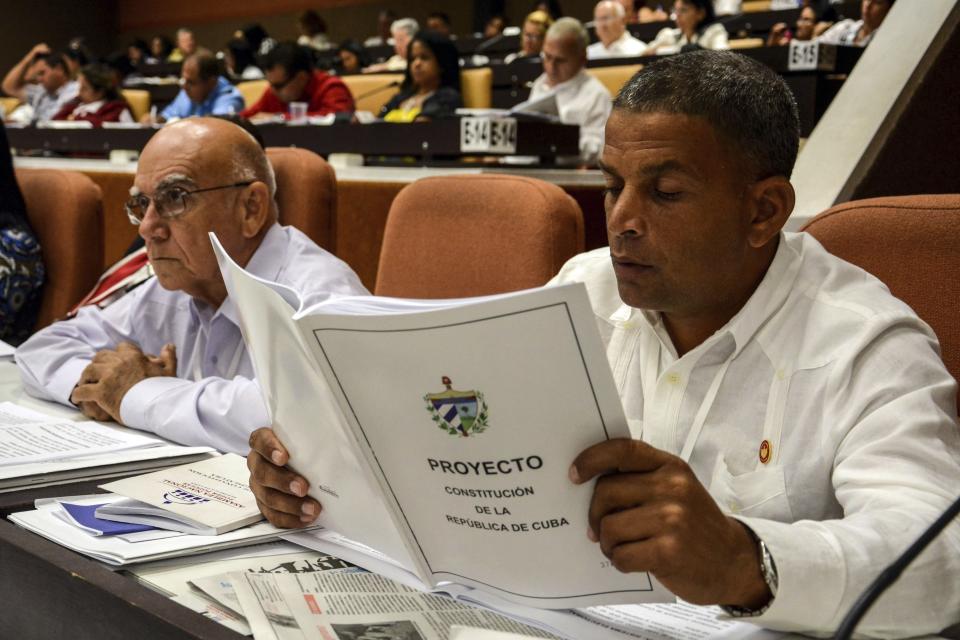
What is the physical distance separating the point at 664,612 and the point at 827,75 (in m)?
2.99

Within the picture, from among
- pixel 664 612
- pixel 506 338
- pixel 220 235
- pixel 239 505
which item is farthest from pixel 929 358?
pixel 220 235

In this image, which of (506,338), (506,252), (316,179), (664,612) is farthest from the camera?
(316,179)

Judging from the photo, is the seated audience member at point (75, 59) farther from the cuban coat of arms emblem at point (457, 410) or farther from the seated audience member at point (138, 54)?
the cuban coat of arms emblem at point (457, 410)

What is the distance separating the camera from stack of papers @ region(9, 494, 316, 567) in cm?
93

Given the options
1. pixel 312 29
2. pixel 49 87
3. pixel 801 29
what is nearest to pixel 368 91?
pixel 801 29

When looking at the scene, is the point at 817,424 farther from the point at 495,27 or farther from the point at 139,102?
the point at 495,27

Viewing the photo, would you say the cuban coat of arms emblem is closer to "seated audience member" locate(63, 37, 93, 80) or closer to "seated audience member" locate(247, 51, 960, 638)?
"seated audience member" locate(247, 51, 960, 638)

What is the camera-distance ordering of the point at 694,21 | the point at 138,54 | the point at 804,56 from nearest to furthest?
the point at 804,56
the point at 694,21
the point at 138,54

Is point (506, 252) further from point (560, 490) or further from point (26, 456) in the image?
Result: point (560, 490)

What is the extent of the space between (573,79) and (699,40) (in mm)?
1542

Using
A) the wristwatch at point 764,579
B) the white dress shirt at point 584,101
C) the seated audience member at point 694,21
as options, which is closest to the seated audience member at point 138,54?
the seated audience member at point 694,21

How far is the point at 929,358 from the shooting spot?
97cm

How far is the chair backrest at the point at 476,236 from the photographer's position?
66.8 inches

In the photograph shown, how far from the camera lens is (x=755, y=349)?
1.09m
